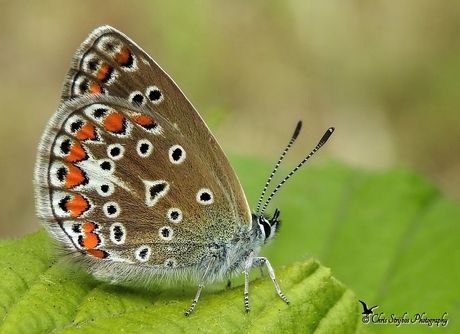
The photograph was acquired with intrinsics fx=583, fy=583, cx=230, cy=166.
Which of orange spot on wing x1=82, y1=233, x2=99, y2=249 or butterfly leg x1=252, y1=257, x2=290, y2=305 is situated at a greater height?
butterfly leg x1=252, y1=257, x2=290, y2=305

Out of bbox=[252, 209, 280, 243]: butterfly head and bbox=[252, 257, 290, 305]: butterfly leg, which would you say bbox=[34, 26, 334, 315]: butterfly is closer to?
bbox=[252, 257, 290, 305]: butterfly leg

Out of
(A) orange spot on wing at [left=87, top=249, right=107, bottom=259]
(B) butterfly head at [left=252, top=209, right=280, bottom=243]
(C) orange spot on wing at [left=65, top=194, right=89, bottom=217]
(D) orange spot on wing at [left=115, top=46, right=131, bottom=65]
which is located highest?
(D) orange spot on wing at [left=115, top=46, right=131, bottom=65]

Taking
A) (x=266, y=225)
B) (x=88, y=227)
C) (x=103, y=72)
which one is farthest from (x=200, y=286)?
(x=103, y=72)

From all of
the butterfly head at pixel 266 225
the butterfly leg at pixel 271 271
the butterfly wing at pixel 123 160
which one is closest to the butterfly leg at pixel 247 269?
the butterfly leg at pixel 271 271

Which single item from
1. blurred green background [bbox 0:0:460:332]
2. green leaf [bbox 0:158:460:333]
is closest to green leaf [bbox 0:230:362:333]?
green leaf [bbox 0:158:460:333]

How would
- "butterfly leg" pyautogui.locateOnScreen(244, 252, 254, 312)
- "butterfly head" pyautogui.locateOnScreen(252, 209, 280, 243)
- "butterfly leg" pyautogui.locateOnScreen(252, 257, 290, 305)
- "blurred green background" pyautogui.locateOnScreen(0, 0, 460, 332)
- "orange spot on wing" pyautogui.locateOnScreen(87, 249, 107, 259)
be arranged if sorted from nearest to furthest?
"butterfly leg" pyautogui.locateOnScreen(252, 257, 290, 305), "butterfly leg" pyautogui.locateOnScreen(244, 252, 254, 312), "orange spot on wing" pyautogui.locateOnScreen(87, 249, 107, 259), "butterfly head" pyautogui.locateOnScreen(252, 209, 280, 243), "blurred green background" pyautogui.locateOnScreen(0, 0, 460, 332)

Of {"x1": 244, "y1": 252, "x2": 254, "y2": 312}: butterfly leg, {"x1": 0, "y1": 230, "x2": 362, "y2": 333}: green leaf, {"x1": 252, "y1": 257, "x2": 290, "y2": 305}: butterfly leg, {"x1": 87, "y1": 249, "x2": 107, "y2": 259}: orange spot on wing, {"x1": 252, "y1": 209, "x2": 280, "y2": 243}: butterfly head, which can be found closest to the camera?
{"x1": 0, "y1": 230, "x2": 362, "y2": 333}: green leaf

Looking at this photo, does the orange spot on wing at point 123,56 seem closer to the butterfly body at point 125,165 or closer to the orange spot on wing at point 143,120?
the butterfly body at point 125,165

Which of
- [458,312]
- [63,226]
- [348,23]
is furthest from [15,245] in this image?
[348,23]
